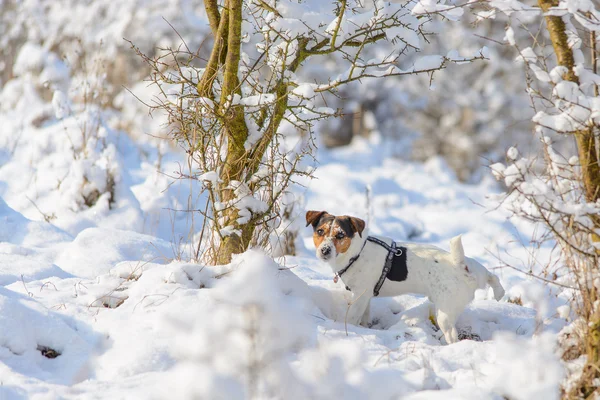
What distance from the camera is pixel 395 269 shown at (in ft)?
13.9

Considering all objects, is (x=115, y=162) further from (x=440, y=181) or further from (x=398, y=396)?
(x=440, y=181)

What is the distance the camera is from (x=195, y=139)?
13.2 feet

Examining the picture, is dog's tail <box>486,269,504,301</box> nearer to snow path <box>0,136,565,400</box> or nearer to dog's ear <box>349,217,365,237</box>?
snow path <box>0,136,565,400</box>

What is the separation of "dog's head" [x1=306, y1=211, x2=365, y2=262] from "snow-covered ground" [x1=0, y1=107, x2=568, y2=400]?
0.26 metres

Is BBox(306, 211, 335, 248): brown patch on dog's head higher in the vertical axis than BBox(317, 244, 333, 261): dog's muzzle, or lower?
higher

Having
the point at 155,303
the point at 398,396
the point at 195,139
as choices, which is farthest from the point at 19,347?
the point at 398,396

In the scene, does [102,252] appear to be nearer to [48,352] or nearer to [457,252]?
[48,352]

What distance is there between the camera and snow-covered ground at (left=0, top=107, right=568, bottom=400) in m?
1.84

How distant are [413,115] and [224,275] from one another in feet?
55.3

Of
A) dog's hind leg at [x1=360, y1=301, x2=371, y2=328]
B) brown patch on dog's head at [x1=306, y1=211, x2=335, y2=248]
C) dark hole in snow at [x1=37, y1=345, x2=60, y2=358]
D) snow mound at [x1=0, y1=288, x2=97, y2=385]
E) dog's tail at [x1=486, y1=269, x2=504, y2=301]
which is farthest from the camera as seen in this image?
dog's hind leg at [x1=360, y1=301, x2=371, y2=328]

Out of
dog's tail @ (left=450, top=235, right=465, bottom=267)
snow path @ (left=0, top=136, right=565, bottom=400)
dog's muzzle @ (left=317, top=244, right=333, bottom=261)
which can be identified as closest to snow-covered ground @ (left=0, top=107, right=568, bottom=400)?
snow path @ (left=0, top=136, right=565, bottom=400)

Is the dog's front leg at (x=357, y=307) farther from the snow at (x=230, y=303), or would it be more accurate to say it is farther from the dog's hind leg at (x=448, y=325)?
the dog's hind leg at (x=448, y=325)

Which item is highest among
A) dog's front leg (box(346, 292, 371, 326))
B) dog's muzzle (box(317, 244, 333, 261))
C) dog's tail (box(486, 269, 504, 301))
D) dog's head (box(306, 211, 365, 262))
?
dog's head (box(306, 211, 365, 262))

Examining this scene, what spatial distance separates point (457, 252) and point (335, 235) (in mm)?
815
